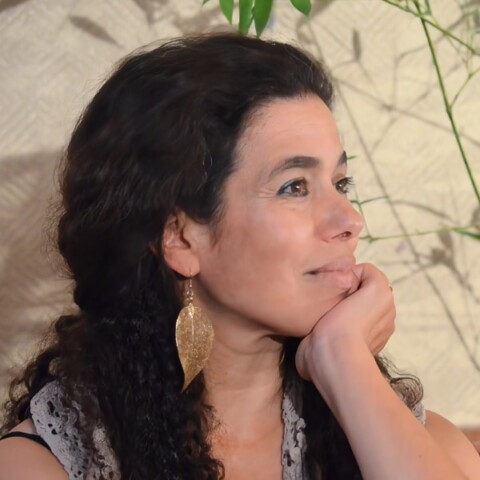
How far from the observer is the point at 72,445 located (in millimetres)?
1242

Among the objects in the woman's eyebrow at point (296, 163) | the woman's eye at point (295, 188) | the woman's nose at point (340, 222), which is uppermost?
the woman's eyebrow at point (296, 163)

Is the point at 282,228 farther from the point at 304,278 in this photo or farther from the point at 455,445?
the point at 455,445

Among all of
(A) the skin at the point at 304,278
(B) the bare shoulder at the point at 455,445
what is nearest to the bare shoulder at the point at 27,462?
(A) the skin at the point at 304,278

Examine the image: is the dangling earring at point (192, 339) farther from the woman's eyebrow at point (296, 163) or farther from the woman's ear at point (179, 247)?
the woman's eyebrow at point (296, 163)

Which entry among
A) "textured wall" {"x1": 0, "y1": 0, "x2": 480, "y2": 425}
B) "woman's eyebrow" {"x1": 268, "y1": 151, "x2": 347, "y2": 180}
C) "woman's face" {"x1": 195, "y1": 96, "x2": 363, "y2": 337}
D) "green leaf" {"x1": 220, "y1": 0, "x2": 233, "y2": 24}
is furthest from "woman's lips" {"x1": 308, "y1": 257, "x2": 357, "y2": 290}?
"textured wall" {"x1": 0, "y1": 0, "x2": 480, "y2": 425}

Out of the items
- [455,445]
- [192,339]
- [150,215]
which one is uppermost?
[150,215]

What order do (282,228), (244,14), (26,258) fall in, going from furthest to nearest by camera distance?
(26,258) < (244,14) < (282,228)

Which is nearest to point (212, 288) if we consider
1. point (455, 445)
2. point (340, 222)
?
point (340, 222)

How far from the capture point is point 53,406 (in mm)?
1279

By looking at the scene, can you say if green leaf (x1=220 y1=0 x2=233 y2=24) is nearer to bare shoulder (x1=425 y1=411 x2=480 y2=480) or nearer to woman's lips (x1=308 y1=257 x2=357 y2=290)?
woman's lips (x1=308 y1=257 x2=357 y2=290)

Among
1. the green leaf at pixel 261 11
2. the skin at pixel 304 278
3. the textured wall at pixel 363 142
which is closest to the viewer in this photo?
the skin at pixel 304 278

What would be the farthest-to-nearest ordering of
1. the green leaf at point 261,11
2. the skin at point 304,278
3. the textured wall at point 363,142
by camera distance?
1. the textured wall at point 363,142
2. the green leaf at point 261,11
3. the skin at point 304,278

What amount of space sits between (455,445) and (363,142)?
1.81ft

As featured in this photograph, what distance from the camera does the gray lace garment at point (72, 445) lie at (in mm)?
1231
